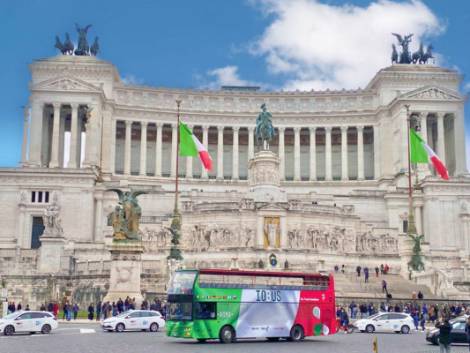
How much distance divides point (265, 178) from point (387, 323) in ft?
131

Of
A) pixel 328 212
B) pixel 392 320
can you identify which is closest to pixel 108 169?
pixel 328 212

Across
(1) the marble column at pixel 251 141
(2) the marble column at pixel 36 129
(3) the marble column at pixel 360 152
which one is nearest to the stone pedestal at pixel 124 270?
(2) the marble column at pixel 36 129

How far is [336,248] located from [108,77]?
157 feet

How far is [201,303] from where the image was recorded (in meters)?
29.4

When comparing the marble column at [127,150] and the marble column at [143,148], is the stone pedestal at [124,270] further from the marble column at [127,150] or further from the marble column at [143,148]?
the marble column at [143,148]

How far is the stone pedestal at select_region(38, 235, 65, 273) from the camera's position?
57906 mm

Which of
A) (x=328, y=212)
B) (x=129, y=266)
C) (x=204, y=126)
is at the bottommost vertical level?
(x=129, y=266)

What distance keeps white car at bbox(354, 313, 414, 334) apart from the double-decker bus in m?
6.69

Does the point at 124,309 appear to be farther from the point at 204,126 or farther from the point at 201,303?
the point at 204,126

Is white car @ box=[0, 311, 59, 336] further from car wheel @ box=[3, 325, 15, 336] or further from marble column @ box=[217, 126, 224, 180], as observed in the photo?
marble column @ box=[217, 126, 224, 180]

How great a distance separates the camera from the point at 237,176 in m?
Answer: 106

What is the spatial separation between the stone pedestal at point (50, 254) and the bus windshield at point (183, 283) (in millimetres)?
30326

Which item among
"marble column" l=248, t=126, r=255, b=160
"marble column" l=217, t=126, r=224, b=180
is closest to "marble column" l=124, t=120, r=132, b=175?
"marble column" l=217, t=126, r=224, b=180

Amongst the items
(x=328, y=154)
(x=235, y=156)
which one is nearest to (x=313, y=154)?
(x=328, y=154)
